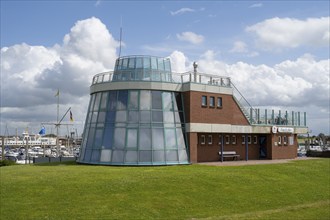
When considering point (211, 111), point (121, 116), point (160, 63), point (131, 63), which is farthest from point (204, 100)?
point (121, 116)

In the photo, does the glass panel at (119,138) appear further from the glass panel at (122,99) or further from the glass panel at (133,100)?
the glass panel at (133,100)

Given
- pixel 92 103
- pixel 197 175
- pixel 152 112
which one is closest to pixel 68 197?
pixel 197 175

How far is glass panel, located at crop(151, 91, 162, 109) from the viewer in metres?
34.8

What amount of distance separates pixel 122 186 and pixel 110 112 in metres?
12.0

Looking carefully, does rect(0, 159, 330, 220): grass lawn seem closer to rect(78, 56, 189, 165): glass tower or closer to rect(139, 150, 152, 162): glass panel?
rect(139, 150, 152, 162): glass panel

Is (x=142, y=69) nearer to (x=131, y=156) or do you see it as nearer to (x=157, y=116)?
(x=157, y=116)

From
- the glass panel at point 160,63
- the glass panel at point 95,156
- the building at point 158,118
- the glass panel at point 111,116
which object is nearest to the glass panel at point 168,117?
the building at point 158,118

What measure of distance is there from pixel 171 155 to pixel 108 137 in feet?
18.6

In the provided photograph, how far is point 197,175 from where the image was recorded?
27625 mm

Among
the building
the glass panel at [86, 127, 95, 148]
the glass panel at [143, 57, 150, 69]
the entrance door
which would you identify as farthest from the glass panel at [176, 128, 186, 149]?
the entrance door

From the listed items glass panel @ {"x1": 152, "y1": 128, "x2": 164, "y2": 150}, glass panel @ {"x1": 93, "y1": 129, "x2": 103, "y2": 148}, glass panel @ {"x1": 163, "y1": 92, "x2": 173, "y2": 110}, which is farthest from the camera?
glass panel @ {"x1": 163, "y1": 92, "x2": 173, "y2": 110}

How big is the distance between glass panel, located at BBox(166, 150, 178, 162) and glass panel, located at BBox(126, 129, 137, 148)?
299cm

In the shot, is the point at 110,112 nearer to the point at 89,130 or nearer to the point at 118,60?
the point at 89,130

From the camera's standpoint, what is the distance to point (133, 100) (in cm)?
3444
